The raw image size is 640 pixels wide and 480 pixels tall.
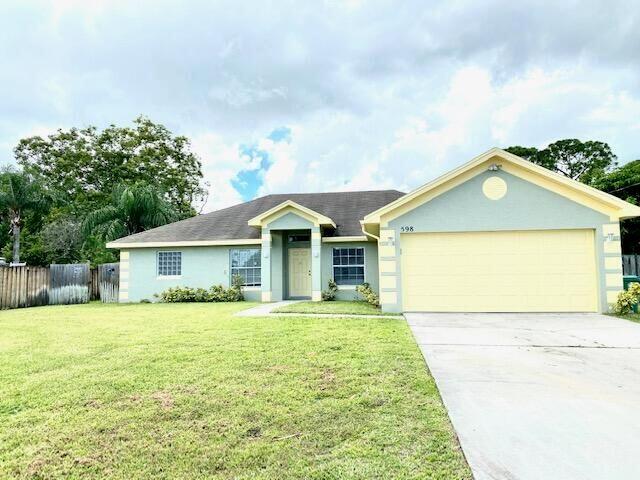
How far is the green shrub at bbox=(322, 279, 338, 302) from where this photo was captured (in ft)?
50.6

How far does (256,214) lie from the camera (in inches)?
744

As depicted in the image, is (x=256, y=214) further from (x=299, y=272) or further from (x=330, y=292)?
(x=330, y=292)

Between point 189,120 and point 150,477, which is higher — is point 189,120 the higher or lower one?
the higher one

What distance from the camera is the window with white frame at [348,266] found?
52.2 ft

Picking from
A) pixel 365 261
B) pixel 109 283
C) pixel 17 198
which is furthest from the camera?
pixel 17 198

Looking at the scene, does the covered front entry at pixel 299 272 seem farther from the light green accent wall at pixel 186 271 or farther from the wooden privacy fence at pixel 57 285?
the wooden privacy fence at pixel 57 285

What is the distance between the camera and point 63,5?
1211 centimetres

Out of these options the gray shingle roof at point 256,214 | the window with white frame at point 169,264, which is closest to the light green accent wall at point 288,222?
the gray shingle roof at point 256,214

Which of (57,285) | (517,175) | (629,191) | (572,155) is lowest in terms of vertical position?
(57,285)

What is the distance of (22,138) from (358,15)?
1284 inches

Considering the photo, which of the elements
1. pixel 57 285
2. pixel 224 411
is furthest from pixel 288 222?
pixel 224 411

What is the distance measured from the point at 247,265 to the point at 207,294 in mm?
2096

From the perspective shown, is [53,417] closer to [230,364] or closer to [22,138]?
[230,364]

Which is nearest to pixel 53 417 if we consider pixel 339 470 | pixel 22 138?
pixel 339 470
